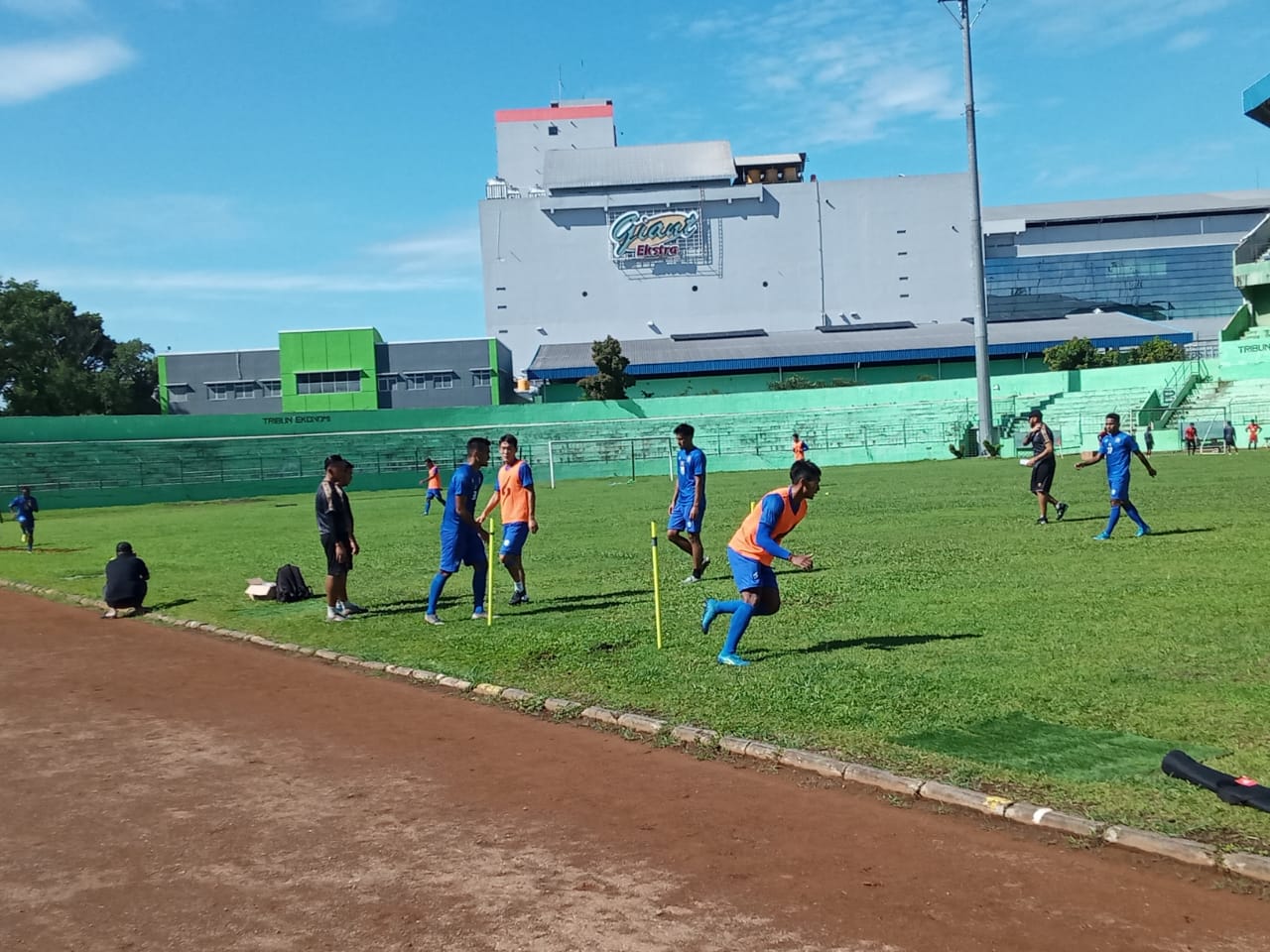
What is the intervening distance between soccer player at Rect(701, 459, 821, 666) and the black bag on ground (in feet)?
10.8

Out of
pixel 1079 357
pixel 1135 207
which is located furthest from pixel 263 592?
pixel 1135 207

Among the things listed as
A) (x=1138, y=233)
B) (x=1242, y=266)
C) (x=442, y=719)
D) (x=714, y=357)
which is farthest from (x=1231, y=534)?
(x=1138, y=233)

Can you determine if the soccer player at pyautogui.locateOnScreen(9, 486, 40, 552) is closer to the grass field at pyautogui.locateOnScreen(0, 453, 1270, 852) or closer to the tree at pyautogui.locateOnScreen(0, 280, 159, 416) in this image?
the grass field at pyautogui.locateOnScreen(0, 453, 1270, 852)

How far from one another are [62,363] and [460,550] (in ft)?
284

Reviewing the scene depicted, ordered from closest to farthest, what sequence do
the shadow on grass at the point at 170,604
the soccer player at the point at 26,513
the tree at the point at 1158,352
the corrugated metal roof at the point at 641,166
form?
the shadow on grass at the point at 170,604, the soccer player at the point at 26,513, the tree at the point at 1158,352, the corrugated metal roof at the point at 641,166

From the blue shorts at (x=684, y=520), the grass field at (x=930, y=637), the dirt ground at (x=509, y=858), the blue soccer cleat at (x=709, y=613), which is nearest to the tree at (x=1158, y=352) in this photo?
the grass field at (x=930, y=637)

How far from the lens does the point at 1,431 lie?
5353 centimetres

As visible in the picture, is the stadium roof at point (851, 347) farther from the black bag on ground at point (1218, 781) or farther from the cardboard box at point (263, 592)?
the black bag on ground at point (1218, 781)

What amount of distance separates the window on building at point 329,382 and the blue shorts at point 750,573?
243ft

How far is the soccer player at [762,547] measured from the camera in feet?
28.1

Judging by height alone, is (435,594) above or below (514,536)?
below

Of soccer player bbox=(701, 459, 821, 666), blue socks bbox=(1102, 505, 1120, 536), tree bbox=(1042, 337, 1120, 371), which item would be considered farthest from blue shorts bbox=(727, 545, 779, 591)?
tree bbox=(1042, 337, 1120, 371)

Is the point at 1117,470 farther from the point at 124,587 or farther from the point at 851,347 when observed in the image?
the point at 851,347

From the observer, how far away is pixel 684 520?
1454 centimetres
